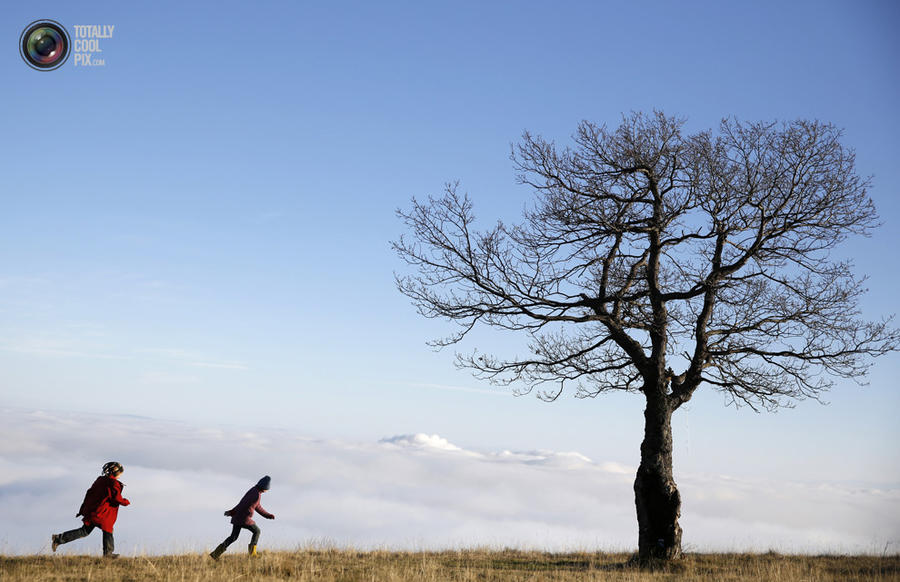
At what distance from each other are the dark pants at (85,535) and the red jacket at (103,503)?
116 mm

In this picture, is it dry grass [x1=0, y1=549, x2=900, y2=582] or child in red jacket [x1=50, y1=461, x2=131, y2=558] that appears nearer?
dry grass [x1=0, y1=549, x2=900, y2=582]

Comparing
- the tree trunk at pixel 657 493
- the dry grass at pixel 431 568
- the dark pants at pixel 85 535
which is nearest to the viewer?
the dry grass at pixel 431 568

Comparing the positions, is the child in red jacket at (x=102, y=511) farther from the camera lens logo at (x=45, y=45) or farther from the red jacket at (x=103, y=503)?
the camera lens logo at (x=45, y=45)

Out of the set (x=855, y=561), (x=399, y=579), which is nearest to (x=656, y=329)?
(x=855, y=561)

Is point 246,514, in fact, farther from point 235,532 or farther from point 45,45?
point 45,45

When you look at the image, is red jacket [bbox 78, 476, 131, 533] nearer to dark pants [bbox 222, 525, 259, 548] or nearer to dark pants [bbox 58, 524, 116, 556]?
dark pants [bbox 58, 524, 116, 556]

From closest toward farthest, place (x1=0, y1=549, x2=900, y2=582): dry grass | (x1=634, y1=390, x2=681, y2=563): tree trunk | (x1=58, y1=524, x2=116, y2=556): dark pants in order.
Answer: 1. (x1=0, y1=549, x2=900, y2=582): dry grass
2. (x1=58, y1=524, x2=116, y2=556): dark pants
3. (x1=634, y1=390, x2=681, y2=563): tree trunk

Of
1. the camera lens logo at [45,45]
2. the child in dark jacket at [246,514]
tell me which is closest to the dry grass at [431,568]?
the child in dark jacket at [246,514]

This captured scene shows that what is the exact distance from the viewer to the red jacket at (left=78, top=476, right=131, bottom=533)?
13773 millimetres

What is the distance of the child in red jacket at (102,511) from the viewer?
45.1 feet

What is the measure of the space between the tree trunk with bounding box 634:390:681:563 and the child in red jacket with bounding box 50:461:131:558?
441 inches

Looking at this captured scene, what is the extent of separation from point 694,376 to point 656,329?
165 centimetres

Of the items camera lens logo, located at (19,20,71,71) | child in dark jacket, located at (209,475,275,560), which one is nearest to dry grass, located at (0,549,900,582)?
child in dark jacket, located at (209,475,275,560)

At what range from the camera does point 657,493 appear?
16.0 meters
